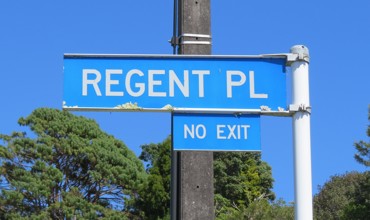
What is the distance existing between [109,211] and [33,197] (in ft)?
10.1

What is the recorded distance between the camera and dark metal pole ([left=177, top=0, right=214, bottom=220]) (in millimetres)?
5324

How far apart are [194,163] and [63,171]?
3434 cm

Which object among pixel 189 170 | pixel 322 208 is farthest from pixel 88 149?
pixel 189 170

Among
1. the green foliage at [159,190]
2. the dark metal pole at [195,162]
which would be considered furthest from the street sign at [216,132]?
the green foliage at [159,190]

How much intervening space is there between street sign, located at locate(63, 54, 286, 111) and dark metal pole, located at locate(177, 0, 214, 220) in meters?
0.53

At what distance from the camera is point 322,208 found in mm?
53750

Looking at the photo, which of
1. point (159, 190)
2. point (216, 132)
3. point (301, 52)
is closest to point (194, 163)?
point (216, 132)

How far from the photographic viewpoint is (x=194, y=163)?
5.40 meters

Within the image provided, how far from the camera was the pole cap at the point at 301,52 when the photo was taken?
4.87m

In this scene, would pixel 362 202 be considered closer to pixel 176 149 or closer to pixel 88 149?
pixel 88 149

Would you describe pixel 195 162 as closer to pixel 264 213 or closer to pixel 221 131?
pixel 221 131

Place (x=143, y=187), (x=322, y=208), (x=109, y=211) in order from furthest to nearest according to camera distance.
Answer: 1. (x=322, y=208)
2. (x=109, y=211)
3. (x=143, y=187)

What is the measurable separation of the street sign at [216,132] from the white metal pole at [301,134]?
23 cm

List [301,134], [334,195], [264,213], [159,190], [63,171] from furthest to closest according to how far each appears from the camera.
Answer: [334,195]
[63,171]
[159,190]
[264,213]
[301,134]
